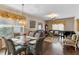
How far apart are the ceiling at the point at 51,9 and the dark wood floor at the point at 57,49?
535 mm

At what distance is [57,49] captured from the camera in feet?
6.98

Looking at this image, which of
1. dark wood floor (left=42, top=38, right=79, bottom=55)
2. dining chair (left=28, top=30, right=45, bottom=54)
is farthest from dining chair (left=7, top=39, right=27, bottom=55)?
dark wood floor (left=42, top=38, right=79, bottom=55)

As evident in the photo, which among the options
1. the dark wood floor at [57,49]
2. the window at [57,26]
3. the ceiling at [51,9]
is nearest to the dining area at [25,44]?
the dark wood floor at [57,49]

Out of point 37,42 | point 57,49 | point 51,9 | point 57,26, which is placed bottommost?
point 57,49

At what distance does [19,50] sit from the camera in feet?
6.96

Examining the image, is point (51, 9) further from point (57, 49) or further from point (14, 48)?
point (14, 48)

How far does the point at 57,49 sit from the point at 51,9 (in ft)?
2.55

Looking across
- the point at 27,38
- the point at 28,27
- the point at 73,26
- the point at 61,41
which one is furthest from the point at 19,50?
the point at 73,26

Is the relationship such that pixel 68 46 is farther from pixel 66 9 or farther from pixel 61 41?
pixel 66 9

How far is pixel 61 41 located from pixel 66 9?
0.62m

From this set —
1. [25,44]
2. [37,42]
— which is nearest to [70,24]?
[37,42]

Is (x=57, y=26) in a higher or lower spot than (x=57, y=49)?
higher

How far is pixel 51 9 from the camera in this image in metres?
2.10

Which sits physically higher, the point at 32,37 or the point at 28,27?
the point at 28,27
